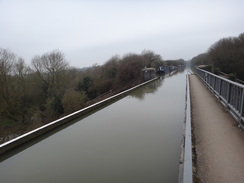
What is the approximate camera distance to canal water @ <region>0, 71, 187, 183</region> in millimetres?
2297

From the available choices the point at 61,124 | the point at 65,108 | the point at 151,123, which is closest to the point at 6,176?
the point at 61,124

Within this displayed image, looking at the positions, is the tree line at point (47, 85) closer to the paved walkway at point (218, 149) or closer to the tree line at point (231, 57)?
the paved walkway at point (218, 149)

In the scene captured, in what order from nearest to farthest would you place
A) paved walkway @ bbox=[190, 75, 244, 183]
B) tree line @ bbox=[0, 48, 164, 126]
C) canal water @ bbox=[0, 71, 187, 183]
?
paved walkway @ bbox=[190, 75, 244, 183] → canal water @ bbox=[0, 71, 187, 183] → tree line @ bbox=[0, 48, 164, 126]

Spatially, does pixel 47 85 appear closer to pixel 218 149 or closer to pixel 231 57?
pixel 218 149

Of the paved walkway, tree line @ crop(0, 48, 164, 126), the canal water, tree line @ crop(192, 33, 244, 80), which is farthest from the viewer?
tree line @ crop(192, 33, 244, 80)

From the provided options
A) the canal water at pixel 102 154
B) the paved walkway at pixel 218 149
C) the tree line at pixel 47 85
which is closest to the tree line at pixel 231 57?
the tree line at pixel 47 85

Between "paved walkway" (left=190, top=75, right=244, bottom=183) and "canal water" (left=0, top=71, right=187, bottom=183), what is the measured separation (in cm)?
37

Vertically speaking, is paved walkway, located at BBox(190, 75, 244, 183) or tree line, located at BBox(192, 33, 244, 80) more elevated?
tree line, located at BBox(192, 33, 244, 80)

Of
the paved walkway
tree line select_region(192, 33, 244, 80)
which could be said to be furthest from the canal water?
tree line select_region(192, 33, 244, 80)

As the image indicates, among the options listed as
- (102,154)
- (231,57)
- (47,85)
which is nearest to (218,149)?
(102,154)

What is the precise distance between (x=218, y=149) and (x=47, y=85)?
20680mm

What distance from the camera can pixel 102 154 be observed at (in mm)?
2840

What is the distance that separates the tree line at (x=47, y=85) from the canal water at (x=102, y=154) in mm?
11569

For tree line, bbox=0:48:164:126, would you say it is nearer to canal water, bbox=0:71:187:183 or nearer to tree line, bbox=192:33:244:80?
canal water, bbox=0:71:187:183
